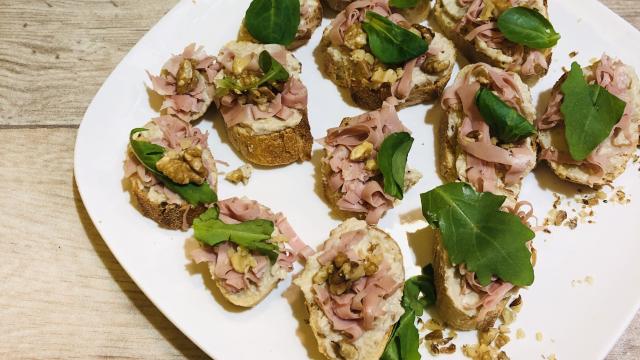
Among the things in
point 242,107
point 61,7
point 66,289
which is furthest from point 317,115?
point 61,7

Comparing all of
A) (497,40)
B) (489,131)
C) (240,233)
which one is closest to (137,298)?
(240,233)

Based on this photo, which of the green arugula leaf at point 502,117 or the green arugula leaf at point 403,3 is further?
the green arugula leaf at point 403,3

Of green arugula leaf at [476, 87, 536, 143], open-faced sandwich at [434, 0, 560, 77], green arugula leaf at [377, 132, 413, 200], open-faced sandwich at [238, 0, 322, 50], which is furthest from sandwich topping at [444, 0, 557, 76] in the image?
open-faced sandwich at [238, 0, 322, 50]

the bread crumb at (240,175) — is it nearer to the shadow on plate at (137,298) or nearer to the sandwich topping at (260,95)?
the sandwich topping at (260,95)

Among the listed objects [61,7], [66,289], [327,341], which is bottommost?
[66,289]

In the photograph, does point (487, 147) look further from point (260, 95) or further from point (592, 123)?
point (260, 95)

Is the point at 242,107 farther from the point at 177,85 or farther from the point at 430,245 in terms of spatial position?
the point at 430,245

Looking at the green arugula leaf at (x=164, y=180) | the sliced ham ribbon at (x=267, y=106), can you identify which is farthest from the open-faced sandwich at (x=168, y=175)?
the sliced ham ribbon at (x=267, y=106)

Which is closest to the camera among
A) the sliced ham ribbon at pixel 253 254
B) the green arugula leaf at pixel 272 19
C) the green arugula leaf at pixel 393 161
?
the sliced ham ribbon at pixel 253 254
